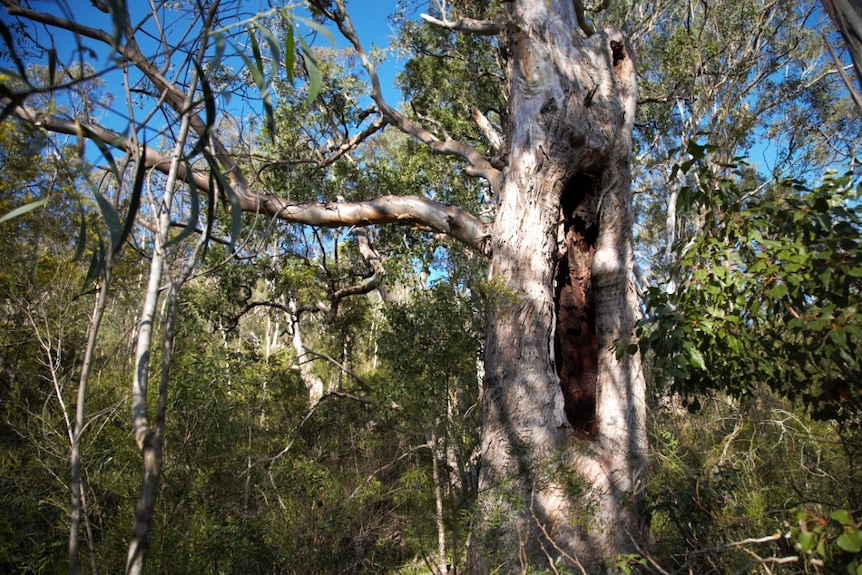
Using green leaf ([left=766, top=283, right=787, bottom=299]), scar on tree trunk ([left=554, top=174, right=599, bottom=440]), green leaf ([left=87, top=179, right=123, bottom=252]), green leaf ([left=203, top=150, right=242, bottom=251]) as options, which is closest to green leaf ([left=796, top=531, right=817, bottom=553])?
green leaf ([left=766, top=283, right=787, bottom=299])

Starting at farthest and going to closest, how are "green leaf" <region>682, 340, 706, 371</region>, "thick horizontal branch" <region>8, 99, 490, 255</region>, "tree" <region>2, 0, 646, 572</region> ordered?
"thick horizontal branch" <region>8, 99, 490, 255</region> → "tree" <region>2, 0, 646, 572</region> → "green leaf" <region>682, 340, 706, 371</region>

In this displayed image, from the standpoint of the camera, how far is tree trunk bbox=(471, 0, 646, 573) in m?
3.55

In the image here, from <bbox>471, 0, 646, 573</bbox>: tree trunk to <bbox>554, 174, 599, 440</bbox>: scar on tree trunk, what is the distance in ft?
0.03

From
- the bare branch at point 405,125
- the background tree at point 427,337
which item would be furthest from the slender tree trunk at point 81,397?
the bare branch at point 405,125

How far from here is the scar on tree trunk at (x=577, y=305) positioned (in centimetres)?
436

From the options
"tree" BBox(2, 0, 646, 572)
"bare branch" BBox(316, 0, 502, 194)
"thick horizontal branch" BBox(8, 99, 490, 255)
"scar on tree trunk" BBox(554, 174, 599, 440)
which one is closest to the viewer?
"tree" BBox(2, 0, 646, 572)

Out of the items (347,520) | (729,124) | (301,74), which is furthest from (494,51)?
(347,520)

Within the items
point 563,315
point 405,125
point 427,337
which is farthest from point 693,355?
point 405,125

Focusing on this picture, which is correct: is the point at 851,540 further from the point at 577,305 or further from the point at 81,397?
the point at 577,305

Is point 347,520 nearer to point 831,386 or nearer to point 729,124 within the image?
point 831,386

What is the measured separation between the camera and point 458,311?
5.11 metres

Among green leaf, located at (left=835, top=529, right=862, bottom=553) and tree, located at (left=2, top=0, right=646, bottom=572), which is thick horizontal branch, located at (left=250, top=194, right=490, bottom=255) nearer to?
tree, located at (left=2, top=0, right=646, bottom=572)

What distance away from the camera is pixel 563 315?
4.55 m

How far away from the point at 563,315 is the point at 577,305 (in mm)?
131
